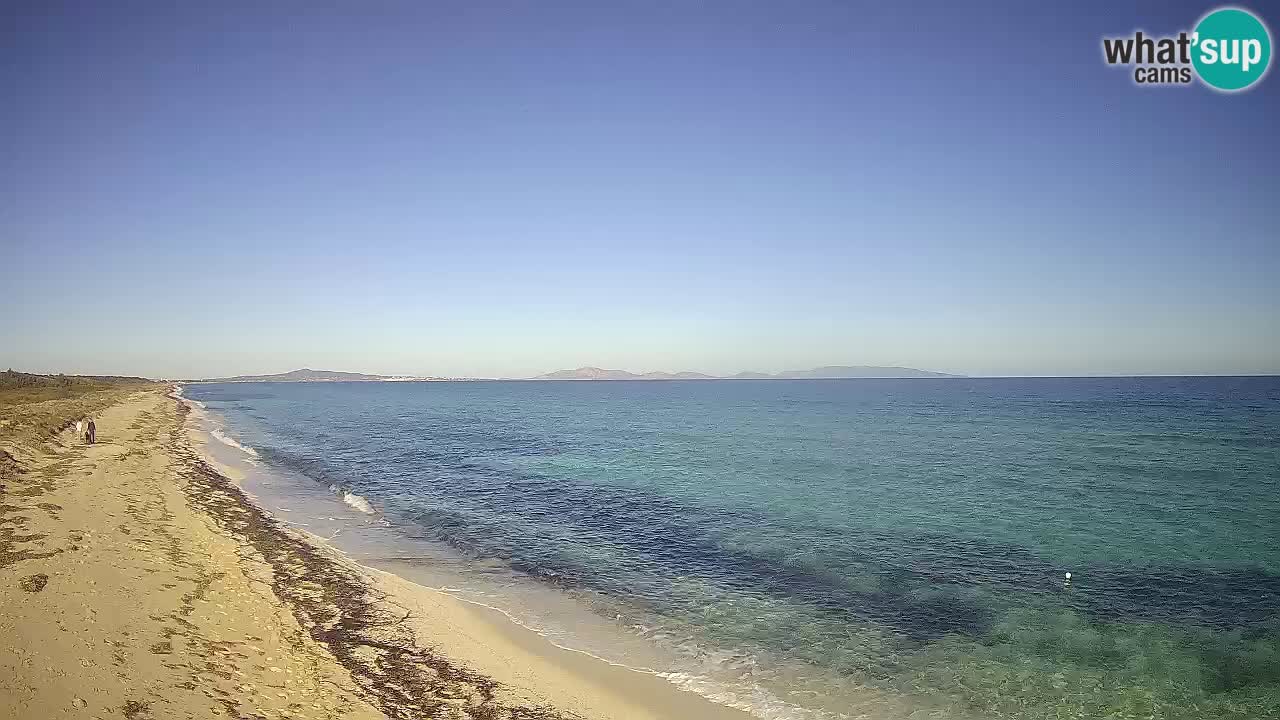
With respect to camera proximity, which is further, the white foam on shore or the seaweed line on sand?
the white foam on shore

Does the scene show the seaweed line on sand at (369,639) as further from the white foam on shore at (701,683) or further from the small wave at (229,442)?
the small wave at (229,442)

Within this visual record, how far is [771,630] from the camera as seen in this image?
13406 millimetres

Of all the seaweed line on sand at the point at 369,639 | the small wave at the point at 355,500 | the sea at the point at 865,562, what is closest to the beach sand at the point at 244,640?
the seaweed line on sand at the point at 369,639

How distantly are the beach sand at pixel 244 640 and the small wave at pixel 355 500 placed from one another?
582 cm

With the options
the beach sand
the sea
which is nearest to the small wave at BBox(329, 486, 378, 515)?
the sea

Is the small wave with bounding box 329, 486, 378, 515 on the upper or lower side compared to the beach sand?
lower

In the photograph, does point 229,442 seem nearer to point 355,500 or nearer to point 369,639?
point 355,500

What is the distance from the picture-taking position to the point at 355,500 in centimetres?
2652

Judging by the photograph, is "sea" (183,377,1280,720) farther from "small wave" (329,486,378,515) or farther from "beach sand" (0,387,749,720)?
"beach sand" (0,387,749,720)

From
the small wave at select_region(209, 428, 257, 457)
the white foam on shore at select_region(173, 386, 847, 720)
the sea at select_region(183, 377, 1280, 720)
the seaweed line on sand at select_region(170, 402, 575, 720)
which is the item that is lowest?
the sea at select_region(183, 377, 1280, 720)

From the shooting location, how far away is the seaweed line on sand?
954 centimetres

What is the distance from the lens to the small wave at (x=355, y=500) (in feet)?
81.4

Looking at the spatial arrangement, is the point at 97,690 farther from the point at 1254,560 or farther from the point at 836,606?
the point at 1254,560

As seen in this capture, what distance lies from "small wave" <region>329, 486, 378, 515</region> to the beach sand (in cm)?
582
